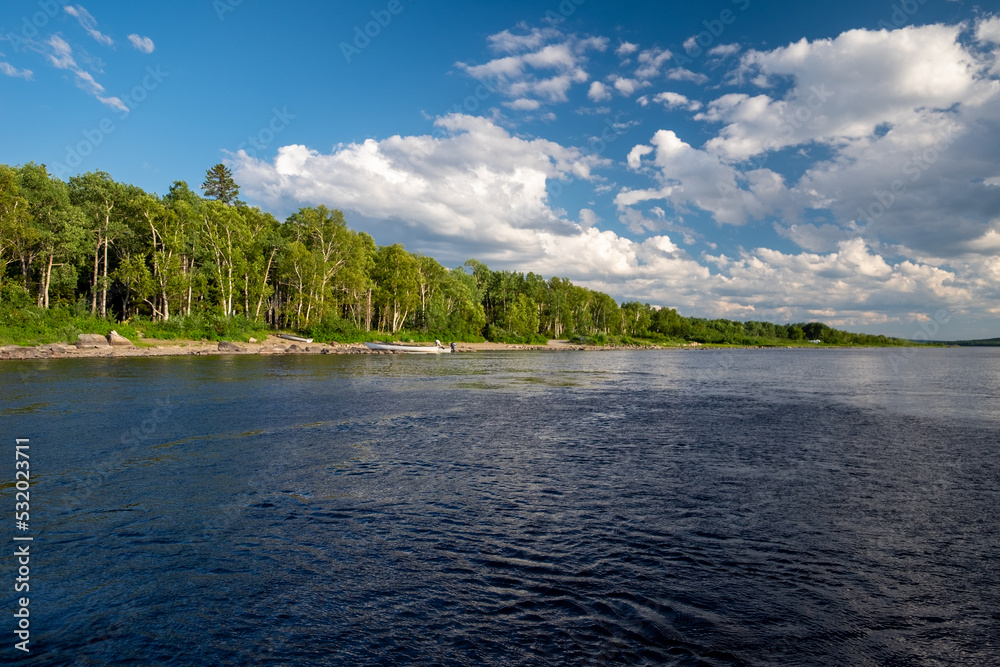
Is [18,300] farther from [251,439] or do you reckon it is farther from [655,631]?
[655,631]

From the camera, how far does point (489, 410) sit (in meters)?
26.6

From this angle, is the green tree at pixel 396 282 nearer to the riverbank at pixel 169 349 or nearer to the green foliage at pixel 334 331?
the green foliage at pixel 334 331

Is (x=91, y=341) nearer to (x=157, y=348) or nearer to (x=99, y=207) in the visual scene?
(x=157, y=348)

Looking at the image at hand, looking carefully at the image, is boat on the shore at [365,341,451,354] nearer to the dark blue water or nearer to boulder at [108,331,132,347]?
boulder at [108,331,132,347]

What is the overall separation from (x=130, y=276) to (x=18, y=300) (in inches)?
521

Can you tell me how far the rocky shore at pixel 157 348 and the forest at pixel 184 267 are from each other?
3.11 metres

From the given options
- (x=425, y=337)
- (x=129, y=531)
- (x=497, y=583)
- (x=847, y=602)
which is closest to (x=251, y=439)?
(x=129, y=531)

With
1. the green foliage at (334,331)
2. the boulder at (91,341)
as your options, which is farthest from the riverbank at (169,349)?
the green foliage at (334,331)

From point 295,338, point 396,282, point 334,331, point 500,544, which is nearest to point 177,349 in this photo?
point 295,338

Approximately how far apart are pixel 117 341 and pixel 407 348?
45.7 metres

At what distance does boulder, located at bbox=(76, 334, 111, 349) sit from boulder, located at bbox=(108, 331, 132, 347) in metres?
→ 0.49

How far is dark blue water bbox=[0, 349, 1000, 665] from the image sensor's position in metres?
6.27

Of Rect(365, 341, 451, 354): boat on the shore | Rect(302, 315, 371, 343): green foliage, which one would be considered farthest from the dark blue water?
Rect(302, 315, 371, 343): green foliage

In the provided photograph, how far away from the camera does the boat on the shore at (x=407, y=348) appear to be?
9500 cm
